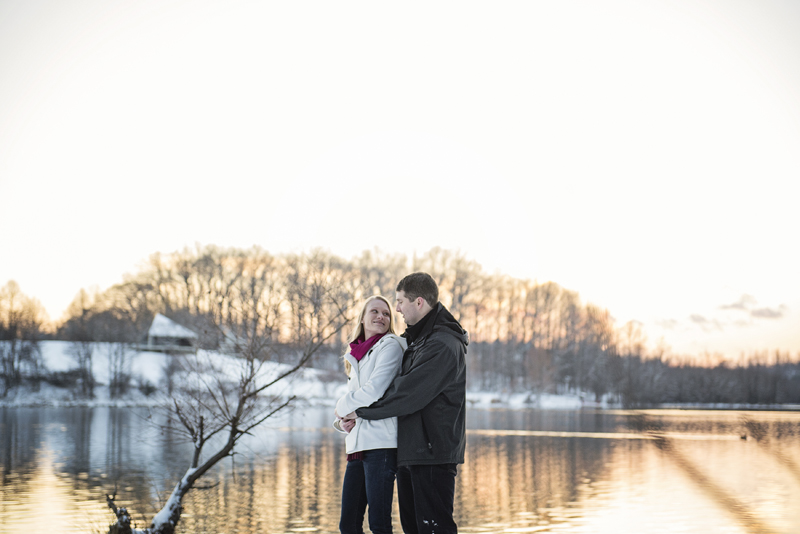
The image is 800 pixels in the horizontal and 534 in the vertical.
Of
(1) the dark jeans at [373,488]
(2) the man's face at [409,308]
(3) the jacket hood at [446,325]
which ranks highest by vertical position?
(2) the man's face at [409,308]

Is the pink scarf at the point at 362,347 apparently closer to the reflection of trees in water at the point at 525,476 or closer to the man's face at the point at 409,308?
the man's face at the point at 409,308

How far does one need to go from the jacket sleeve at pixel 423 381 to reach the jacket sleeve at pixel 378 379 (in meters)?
0.10

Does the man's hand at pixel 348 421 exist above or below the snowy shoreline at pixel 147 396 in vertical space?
above

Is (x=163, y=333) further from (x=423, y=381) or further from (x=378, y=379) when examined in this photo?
(x=423, y=381)

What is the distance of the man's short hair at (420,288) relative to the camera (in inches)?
160

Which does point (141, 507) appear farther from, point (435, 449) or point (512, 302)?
point (512, 302)

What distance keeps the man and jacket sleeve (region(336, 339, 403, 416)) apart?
43 millimetres

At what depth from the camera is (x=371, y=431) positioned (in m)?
4.06

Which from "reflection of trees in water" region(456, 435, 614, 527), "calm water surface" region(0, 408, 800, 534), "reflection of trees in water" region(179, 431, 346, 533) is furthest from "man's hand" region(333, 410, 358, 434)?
"reflection of trees in water" region(456, 435, 614, 527)

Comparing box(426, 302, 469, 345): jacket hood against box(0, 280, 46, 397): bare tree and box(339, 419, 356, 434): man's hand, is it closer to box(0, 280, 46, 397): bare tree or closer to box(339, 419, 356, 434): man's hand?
box(339, 419, 356, 434): man's hand

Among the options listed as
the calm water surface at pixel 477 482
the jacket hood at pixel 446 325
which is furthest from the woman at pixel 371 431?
the calm water surface at pixel 477 482

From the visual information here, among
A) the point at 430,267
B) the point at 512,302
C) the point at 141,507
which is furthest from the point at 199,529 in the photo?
the point at 512,302

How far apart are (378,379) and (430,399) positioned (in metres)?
0.32

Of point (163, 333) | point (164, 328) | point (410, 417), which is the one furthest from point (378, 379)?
point (164, 328)
